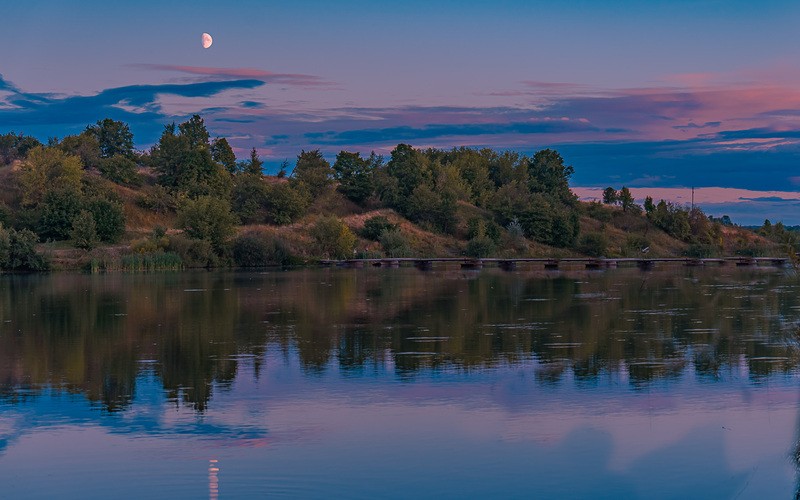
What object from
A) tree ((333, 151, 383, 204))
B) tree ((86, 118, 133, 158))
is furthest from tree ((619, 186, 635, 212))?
tree ((86, 118, 133, 158))

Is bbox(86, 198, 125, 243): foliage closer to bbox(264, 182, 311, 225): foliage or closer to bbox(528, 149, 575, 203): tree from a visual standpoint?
bbox(264, 182, 311, 225): foliage

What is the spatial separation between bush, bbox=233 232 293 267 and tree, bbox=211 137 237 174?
3863 cm

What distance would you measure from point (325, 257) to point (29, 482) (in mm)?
80238

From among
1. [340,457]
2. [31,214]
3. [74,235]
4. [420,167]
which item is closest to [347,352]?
[340,457]

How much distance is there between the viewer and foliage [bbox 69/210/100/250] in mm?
80188

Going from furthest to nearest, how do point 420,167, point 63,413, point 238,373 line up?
point 420,167, point 238,373, point 63,413

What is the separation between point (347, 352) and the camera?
23094 mm

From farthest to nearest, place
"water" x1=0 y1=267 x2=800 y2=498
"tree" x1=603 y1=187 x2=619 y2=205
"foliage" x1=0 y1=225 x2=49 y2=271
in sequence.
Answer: "tree" x1=603 y1=187 x2=619 y2=205 → "foliage" x1=0 y1=225 x2=49 y2=271 → "water" x1=0 y1=267 x2=800 y2=498

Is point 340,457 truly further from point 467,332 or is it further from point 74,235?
point 74,235

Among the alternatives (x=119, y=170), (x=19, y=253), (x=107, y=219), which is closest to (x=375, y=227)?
(x=119, y=170)

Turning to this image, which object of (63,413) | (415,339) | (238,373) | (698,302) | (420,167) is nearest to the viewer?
(63,413)

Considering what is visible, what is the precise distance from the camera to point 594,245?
4373 inches

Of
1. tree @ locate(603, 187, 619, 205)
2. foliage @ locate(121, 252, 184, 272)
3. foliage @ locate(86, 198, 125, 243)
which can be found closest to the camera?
foliage @ locate(121, 252, 184, 272)

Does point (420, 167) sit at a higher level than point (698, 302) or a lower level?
higher
